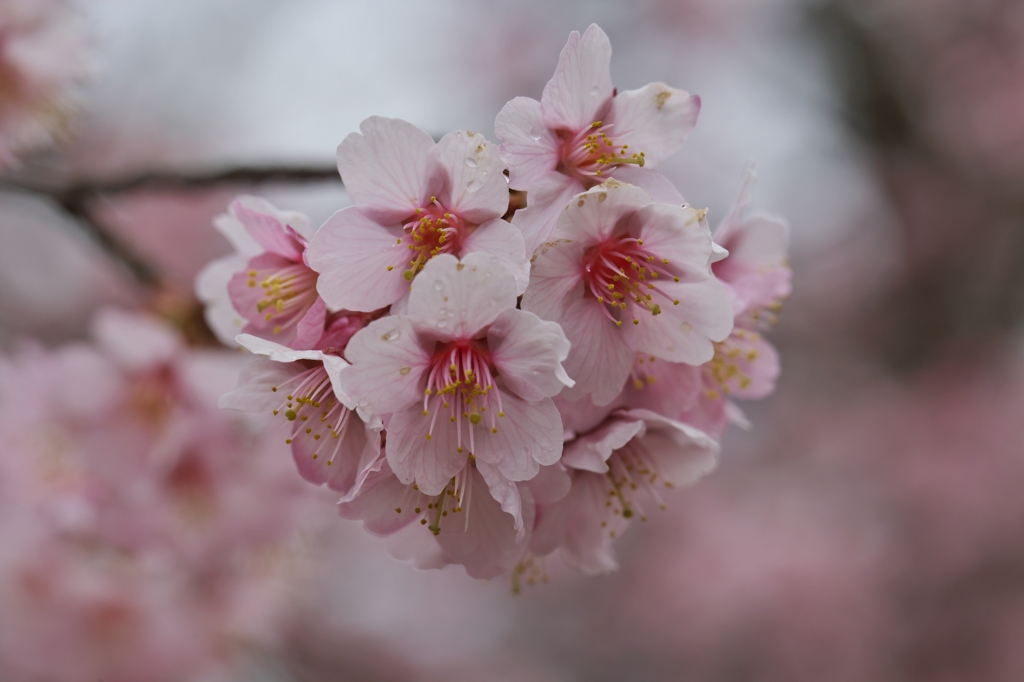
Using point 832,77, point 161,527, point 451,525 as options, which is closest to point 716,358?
point 451,525

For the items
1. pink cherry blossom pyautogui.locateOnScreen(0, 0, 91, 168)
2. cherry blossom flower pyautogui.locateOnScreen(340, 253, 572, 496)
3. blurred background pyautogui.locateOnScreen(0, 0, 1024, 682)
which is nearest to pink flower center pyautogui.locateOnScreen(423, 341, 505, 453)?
cherry blossom flower pyautogui.locateOnScreen(340, 253, 572, 496)

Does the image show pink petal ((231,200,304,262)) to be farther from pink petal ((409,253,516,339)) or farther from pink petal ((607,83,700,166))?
pink petal ((607,83,700,166))

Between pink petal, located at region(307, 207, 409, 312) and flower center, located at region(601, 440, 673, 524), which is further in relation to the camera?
flower center, located at region(601, 440, 673, 524)

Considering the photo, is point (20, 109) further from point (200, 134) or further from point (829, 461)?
point (829, 461)

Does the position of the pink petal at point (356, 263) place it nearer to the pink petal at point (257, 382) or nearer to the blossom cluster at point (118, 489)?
the pink petal at point (257, 382)

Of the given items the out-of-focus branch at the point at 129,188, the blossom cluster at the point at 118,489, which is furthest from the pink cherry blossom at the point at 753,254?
the blossom cluster at the point at 118,489
